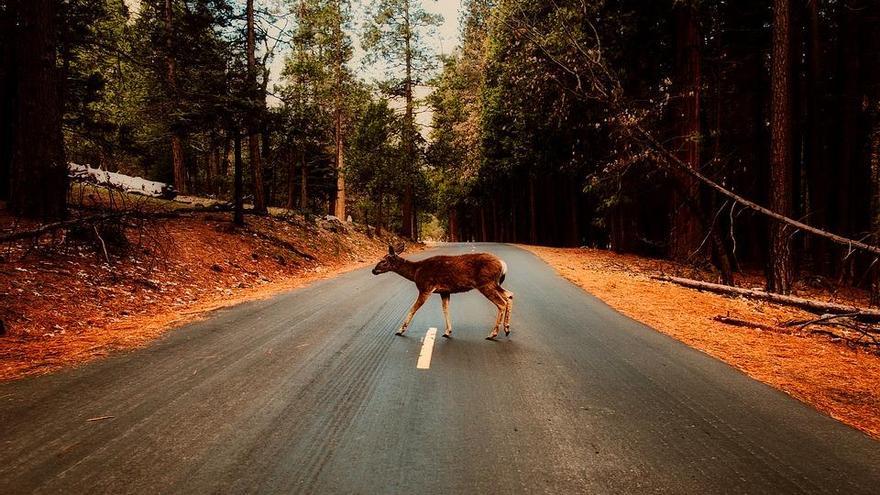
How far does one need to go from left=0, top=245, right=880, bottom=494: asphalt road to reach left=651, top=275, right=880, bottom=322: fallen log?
12.8 ft

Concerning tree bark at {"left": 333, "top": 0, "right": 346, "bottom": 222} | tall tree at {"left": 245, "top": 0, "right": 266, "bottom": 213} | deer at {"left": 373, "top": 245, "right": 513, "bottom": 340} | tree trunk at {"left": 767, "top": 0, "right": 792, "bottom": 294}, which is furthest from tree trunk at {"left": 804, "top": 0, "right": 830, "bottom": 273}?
tree bark at {"left": 333, "top": 0, "right": 346, "bottom": 222}

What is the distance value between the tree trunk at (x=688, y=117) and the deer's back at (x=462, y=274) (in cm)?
921

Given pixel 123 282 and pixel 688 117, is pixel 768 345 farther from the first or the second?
pixel 123 282

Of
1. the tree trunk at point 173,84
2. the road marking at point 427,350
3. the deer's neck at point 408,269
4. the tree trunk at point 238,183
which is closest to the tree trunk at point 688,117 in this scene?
the deer's neck at point 408,269

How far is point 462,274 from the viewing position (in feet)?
22.9

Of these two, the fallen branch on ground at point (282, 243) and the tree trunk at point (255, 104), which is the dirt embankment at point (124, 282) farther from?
the tree trunk at point (255, 104)

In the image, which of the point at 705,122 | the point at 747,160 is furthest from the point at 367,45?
the point at 747,160

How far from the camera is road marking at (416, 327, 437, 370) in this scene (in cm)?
505

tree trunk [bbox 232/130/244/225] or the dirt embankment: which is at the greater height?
tree trunk [bbox 232/130/244/225]

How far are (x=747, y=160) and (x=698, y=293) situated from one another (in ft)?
44.5

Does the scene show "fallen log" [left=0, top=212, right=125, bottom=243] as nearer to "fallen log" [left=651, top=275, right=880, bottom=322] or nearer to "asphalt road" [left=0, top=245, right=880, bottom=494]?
"asphalt road" [left=0, top=245, right=880, bottom=494]

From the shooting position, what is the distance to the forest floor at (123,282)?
20.2 ft

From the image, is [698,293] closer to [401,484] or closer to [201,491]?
[401,484]

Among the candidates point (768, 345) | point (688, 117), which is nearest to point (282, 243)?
point (768, 345)
